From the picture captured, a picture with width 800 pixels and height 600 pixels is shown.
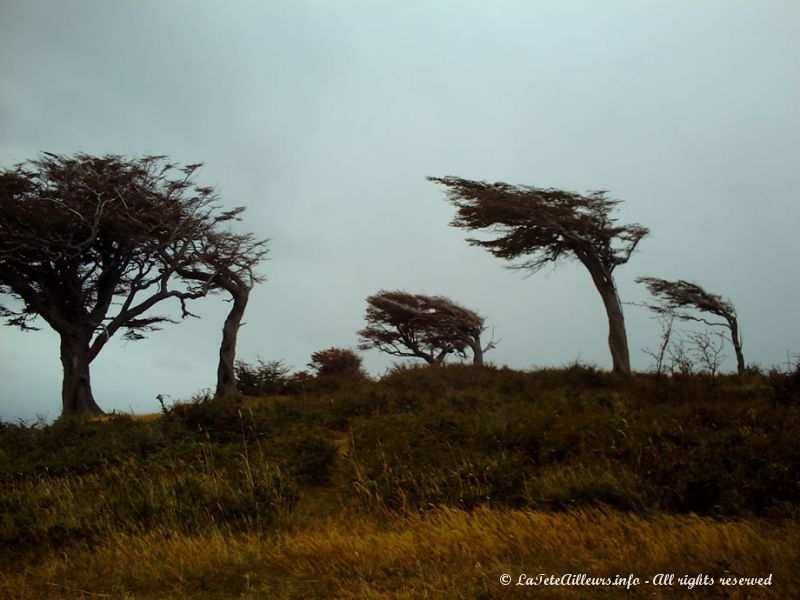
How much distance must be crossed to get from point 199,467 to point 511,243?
1837 centimetres

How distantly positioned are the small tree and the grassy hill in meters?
21.1

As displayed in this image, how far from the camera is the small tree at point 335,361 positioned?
34.0 metres

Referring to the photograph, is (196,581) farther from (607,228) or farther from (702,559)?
(607,228)

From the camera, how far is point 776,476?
6738 mm

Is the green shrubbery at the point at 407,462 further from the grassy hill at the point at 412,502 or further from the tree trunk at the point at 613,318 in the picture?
the tree trunk at the point at 613,318

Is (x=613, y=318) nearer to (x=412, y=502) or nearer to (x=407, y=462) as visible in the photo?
(x=407, y=462)

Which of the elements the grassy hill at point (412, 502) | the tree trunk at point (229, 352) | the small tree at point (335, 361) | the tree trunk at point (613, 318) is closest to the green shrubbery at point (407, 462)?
the grassy hill at point (412, 502)

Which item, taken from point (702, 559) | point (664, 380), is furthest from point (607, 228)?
point (702, 559)

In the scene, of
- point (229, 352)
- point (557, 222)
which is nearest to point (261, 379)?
point (229, 352)

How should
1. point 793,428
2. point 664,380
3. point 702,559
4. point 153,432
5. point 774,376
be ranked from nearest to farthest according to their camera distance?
point 702,559, point 793,428, point 153,432, point 774,376, point 664,380

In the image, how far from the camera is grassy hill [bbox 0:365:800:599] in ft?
17.4

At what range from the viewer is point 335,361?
34281mm

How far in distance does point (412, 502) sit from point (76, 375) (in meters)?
20.7

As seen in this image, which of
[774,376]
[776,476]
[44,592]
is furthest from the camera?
[774,376]
